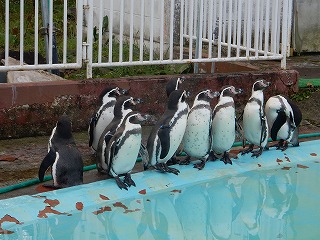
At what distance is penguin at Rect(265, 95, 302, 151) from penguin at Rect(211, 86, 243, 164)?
0.46m

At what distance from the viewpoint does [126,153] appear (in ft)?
17.8

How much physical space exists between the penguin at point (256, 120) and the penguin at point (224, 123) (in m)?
0.20

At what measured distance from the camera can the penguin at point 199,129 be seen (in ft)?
19.3

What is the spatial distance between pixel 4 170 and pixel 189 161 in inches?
55.0

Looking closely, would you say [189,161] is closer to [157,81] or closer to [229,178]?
[229,178]

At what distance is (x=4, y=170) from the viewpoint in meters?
5.88

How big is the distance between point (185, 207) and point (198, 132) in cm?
63

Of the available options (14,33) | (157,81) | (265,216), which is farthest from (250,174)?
(14,33)

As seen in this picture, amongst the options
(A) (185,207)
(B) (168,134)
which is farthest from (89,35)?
(A) (185,207)

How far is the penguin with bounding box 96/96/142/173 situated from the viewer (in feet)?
18.5

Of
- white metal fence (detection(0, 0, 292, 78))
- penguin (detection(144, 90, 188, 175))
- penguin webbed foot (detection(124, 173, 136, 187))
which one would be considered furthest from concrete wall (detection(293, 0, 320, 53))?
penguin webbed foot (detection(124, 173, 136, 187))

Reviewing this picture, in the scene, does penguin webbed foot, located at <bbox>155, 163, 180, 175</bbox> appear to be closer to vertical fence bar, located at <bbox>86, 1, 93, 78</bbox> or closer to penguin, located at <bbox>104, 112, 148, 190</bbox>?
penguin, located at <bbox>104, 112, 148, 190</bbox>

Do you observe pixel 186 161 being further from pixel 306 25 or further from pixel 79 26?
pixel 306 25

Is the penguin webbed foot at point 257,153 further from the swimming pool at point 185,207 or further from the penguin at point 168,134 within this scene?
the penguin at point 168,134
